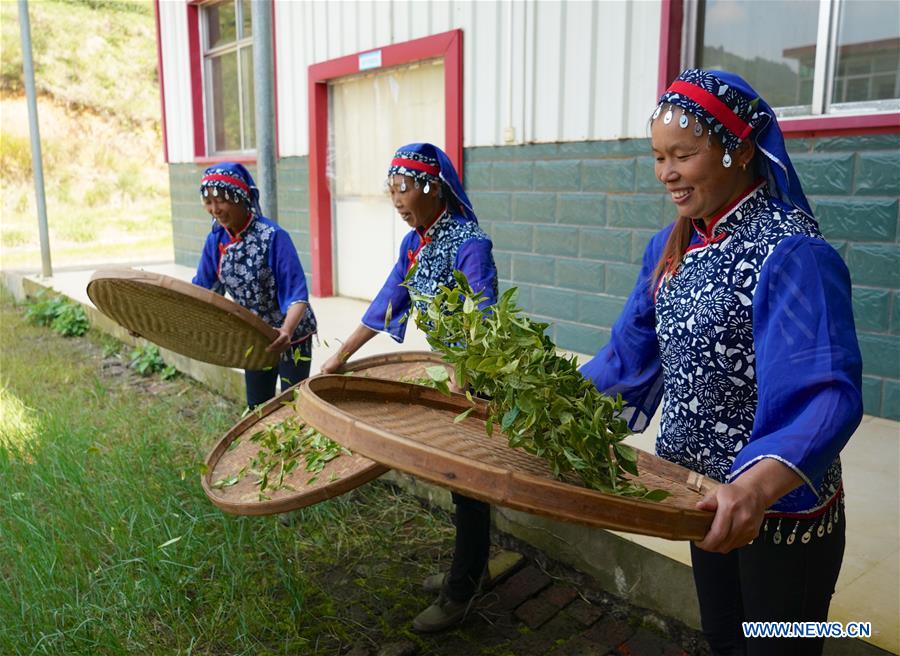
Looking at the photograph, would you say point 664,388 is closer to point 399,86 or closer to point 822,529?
point 822,529

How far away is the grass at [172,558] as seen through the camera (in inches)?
101

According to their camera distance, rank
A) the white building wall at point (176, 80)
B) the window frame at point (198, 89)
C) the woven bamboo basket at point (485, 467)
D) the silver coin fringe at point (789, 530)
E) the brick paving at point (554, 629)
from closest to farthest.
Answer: the woven bamboo basket at point (485, 467) → the silver coin fringe at point (789, 530) → the brick paving at point (554, 629) → the window frame at point (198, 89) → the white building wall at point (176, 80)

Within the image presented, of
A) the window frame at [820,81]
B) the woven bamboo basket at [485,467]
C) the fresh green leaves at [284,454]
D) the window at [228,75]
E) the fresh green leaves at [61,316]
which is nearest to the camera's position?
the woven bamboo basket at [485,467]

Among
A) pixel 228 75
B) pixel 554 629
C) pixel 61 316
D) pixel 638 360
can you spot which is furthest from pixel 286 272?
pixel 228 75

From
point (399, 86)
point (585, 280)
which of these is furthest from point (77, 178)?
point (585, 280)

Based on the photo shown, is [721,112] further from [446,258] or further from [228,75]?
[228,75]

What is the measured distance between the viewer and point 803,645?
1.53 meters

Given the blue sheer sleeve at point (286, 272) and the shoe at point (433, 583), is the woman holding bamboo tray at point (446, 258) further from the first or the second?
the blue sheer sleeve at point (286, 272)

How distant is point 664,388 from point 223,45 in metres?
8.87

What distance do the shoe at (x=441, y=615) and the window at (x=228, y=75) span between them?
7.62 metres

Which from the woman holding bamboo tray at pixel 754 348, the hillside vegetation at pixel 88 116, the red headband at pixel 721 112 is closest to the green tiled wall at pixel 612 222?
the woman holding bamboo tray at pixel 754 348

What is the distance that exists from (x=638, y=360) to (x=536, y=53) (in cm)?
390

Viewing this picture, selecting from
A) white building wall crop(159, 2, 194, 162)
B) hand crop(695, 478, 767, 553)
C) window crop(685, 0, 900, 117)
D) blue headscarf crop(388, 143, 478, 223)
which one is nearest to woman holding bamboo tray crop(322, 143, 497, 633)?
blue headscarf crop(388, 143, 478, 223)

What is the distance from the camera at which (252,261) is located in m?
3.48
